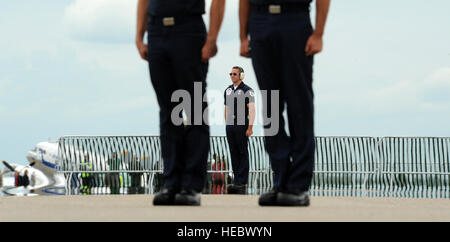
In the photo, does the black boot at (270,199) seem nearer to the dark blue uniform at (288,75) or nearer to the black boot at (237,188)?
the dark blue uniform at (288,75)

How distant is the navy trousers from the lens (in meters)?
11.7

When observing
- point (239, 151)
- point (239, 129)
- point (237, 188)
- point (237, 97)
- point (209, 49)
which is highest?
point (209, 49)

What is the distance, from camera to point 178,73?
5.84m

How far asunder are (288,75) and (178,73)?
816mm

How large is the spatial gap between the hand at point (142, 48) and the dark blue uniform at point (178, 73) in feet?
0.60

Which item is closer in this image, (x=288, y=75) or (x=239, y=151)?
(x=288, y=75)

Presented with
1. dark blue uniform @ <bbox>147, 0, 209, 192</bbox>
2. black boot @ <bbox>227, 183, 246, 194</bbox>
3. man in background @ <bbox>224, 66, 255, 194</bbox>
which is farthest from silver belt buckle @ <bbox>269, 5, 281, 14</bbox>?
black boot @ <bbox>227, 183, 246, 194</bbox>

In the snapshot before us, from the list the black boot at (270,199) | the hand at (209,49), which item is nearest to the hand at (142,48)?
the hand at (209,49)

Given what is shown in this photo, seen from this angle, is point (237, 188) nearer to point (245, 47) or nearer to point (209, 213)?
point (245, 47)

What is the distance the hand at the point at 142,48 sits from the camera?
6.13 m

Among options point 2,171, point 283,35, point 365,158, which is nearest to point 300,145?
point 283,35

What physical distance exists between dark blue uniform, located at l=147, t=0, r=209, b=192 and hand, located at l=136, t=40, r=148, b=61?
18 centimetres

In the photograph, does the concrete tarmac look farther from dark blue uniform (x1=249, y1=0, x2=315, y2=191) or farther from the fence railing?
the fence railing

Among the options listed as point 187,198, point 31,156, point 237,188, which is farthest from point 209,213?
point 31,156
